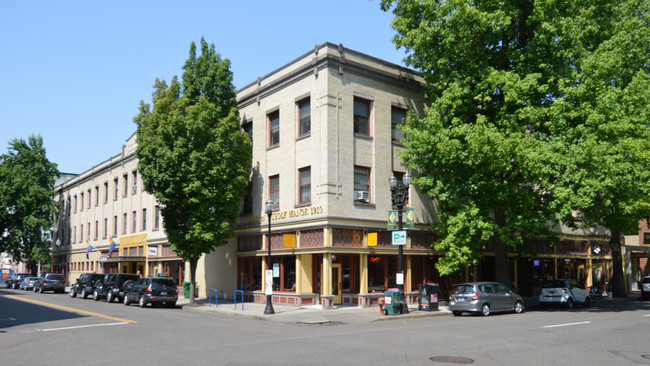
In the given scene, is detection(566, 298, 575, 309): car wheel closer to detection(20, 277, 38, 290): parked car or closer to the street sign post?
the street sign post

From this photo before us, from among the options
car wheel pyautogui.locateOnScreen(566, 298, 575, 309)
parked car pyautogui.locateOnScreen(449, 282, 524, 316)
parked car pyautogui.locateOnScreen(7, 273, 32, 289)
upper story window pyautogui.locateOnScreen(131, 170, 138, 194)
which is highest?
upper story window pyautogui.locateOnScreen(131, 170, 138, 194)

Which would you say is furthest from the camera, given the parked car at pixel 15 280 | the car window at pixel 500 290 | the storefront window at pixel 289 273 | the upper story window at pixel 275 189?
the parked car at pixel 15 280

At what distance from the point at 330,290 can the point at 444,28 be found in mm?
13922

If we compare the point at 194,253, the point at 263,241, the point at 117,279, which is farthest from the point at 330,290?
the point at 117,279

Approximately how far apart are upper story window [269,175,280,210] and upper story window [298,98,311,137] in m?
3.23

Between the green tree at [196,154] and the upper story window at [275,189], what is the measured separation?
1481mm

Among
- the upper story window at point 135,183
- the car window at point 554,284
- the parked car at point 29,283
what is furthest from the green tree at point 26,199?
the car window at point 554,284

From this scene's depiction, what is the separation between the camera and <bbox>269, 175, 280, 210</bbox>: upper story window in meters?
30.3

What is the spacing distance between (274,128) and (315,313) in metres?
11.9

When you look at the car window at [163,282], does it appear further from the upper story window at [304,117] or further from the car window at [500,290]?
the car window at [500,290]

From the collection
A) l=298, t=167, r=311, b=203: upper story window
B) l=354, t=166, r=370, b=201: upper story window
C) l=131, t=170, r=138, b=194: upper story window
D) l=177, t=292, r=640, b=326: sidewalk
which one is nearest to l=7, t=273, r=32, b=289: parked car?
l=131, t=170, r=138, b=194: upper story window

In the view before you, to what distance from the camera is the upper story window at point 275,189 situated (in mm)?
30288

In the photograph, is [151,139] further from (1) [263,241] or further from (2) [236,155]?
(1) [263,241]

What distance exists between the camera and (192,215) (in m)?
29.5
